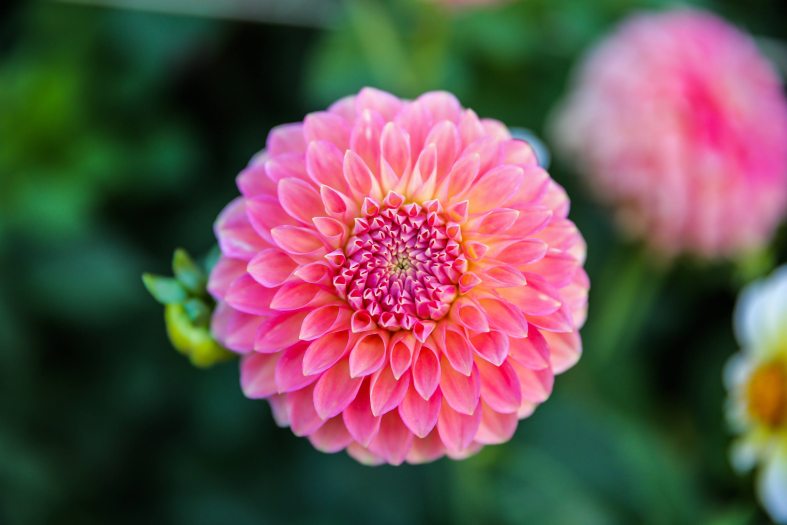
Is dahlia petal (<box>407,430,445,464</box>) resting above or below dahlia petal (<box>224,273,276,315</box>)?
below

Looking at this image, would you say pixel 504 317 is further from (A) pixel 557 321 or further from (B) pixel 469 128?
(B) pixel 469 128

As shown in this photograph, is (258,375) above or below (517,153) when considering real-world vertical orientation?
below

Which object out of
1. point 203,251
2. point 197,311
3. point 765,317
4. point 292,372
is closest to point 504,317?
point 292,372

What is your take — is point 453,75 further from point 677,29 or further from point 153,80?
point 153,80


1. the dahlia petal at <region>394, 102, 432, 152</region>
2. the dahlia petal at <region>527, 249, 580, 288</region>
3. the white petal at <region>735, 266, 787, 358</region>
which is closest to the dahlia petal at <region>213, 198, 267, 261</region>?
the dahlia petal at <region>394, 102, 432, 152</region>

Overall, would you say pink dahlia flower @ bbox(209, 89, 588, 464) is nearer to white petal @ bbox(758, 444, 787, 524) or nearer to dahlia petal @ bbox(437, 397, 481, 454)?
dahlia petal @ bbox(437, 397, 481, 454)
